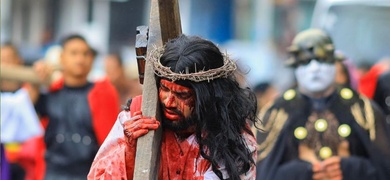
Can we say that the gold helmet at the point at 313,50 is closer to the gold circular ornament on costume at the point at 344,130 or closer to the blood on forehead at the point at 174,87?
the gold circular ornament on costume at the point at 344,130

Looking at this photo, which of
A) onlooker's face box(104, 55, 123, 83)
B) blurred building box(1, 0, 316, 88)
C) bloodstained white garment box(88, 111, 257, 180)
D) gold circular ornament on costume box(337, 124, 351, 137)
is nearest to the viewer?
bloodstained white garment box(88, 111, 257, 180)

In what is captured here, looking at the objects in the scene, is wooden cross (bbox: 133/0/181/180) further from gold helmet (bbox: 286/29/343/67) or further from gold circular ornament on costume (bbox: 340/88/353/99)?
gold helmet (bbox: 286/29/343/67)

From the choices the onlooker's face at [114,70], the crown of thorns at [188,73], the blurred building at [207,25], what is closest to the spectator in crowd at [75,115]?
the onlooker's face at [114,70]

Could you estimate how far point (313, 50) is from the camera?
34.2ft

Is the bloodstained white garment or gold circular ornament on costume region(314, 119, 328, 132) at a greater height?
the bloodstained white garment

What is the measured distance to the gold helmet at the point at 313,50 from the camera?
10430mm

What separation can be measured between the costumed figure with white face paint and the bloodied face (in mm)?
3867

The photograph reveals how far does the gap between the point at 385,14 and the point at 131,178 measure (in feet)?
31.3

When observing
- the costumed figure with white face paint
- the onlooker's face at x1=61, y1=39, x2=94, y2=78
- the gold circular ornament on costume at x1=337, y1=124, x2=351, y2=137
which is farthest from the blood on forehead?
the onlooker's face at x1=61, y1=39, x2=94, y2=78

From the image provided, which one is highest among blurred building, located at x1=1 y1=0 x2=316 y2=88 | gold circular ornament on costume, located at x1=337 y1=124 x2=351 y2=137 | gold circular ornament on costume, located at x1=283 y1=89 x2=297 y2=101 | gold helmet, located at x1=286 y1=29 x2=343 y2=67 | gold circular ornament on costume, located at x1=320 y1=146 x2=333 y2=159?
gold helmet, located at x1=286 y1=29 x2=343 y2=67

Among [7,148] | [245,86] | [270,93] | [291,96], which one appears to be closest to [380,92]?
[270,93]

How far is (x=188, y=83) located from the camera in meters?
6.27

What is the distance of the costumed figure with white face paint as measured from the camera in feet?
33.3

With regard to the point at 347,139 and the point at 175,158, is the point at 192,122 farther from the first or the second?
the point at 347,139
